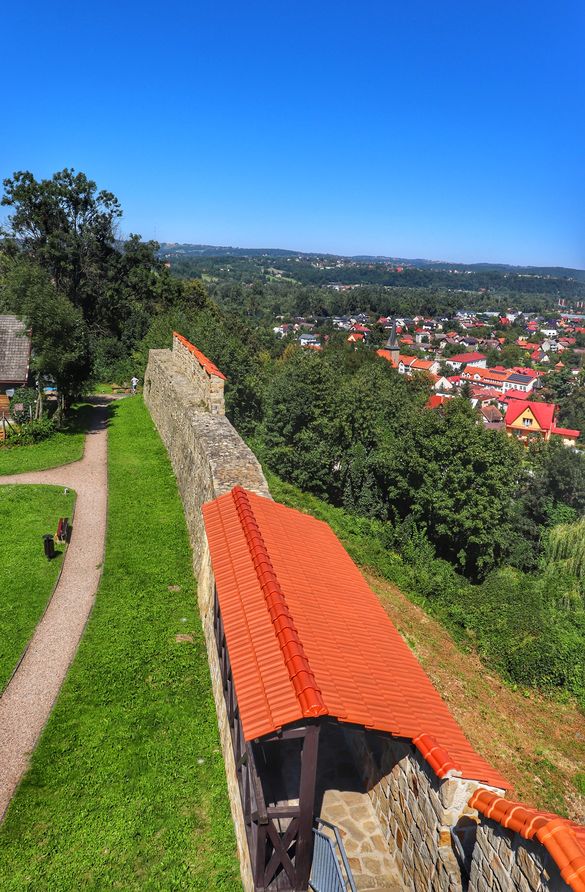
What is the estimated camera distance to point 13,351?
69.1 feet

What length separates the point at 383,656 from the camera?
6605mm

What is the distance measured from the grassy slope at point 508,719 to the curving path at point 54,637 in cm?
698

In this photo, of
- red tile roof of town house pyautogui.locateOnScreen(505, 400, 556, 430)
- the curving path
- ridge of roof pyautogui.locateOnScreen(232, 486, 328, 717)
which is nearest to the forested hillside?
the curving path

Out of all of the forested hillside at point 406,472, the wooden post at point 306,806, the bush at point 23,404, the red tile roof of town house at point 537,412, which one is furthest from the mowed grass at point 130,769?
the red tile roof of town house at point 537,412

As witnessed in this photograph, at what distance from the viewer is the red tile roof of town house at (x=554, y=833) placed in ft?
11.5

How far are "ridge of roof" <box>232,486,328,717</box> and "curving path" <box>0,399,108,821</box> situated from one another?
423cm

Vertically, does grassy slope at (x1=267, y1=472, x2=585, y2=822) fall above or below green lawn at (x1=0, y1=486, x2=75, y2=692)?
below

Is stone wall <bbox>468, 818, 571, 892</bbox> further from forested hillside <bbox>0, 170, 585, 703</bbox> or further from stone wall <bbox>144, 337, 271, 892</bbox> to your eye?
forested hillside <bbox>0, 170, 585, 703</bbox>

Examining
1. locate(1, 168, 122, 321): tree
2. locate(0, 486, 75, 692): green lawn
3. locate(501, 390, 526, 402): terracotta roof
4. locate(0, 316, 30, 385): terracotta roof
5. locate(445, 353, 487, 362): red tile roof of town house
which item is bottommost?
locate(501, 390, 526, 402): terracotta roof

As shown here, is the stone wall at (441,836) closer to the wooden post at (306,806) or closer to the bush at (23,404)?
the wooden post at (306,806)

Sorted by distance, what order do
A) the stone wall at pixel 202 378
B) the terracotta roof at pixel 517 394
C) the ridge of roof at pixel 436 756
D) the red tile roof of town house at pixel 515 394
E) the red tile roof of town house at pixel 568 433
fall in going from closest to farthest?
1. the ridge of roof at pixel 436 756
2. the stone wall at pixel 202 378
3. the red tile roof of town house at pixel 568 433
4. the red tile roof of town house at pixel 515 394
5. the terracotta roof at pixel 517 394

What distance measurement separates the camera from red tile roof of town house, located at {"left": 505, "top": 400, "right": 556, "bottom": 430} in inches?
2621

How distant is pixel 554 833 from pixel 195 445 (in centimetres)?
1142

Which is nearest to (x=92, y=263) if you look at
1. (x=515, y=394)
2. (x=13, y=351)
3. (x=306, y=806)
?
(x=13, y=351)
